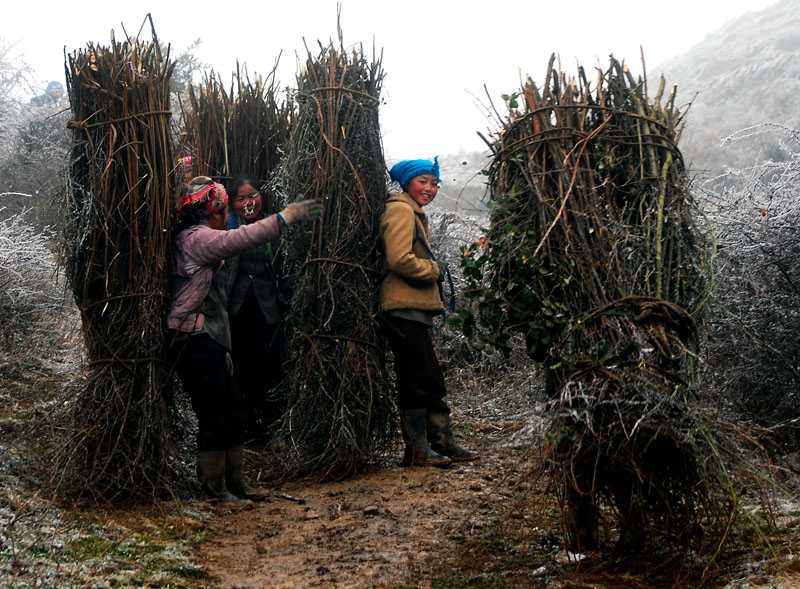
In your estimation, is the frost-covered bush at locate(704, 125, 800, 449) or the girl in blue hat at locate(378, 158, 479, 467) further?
the girl in blue hat at locate(378, 158, 479, 467)

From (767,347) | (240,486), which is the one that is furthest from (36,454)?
(767,347)

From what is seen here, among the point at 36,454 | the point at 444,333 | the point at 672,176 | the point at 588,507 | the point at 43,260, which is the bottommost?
the point at 588,507

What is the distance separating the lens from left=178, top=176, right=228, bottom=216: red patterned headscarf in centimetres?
438

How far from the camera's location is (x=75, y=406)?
13.6 ft

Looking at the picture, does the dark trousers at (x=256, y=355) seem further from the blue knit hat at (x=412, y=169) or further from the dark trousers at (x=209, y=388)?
the blue knit hat at (x=412, y=169)

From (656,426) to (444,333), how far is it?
4.80m

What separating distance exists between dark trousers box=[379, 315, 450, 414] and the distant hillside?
54.2 ft

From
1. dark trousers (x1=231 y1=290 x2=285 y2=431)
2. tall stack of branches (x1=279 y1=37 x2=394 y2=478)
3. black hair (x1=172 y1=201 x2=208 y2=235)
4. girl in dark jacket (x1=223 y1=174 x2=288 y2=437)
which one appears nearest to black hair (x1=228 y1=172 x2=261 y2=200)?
girl in dark jacket (x1=223 y1=174 x2=288 y2=437)

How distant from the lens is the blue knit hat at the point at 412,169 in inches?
195

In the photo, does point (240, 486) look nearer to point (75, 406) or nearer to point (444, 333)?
point (75, 406)

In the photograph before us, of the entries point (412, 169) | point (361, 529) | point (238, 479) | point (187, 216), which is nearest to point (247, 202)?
point (187, 216)

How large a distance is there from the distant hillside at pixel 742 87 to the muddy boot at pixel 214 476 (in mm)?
17653

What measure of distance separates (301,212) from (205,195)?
0.52 metres

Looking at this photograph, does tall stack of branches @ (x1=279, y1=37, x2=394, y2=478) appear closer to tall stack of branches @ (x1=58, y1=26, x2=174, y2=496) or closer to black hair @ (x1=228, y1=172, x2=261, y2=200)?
black hair @ (x1=228, y1=172, x2=261, y2=200)
